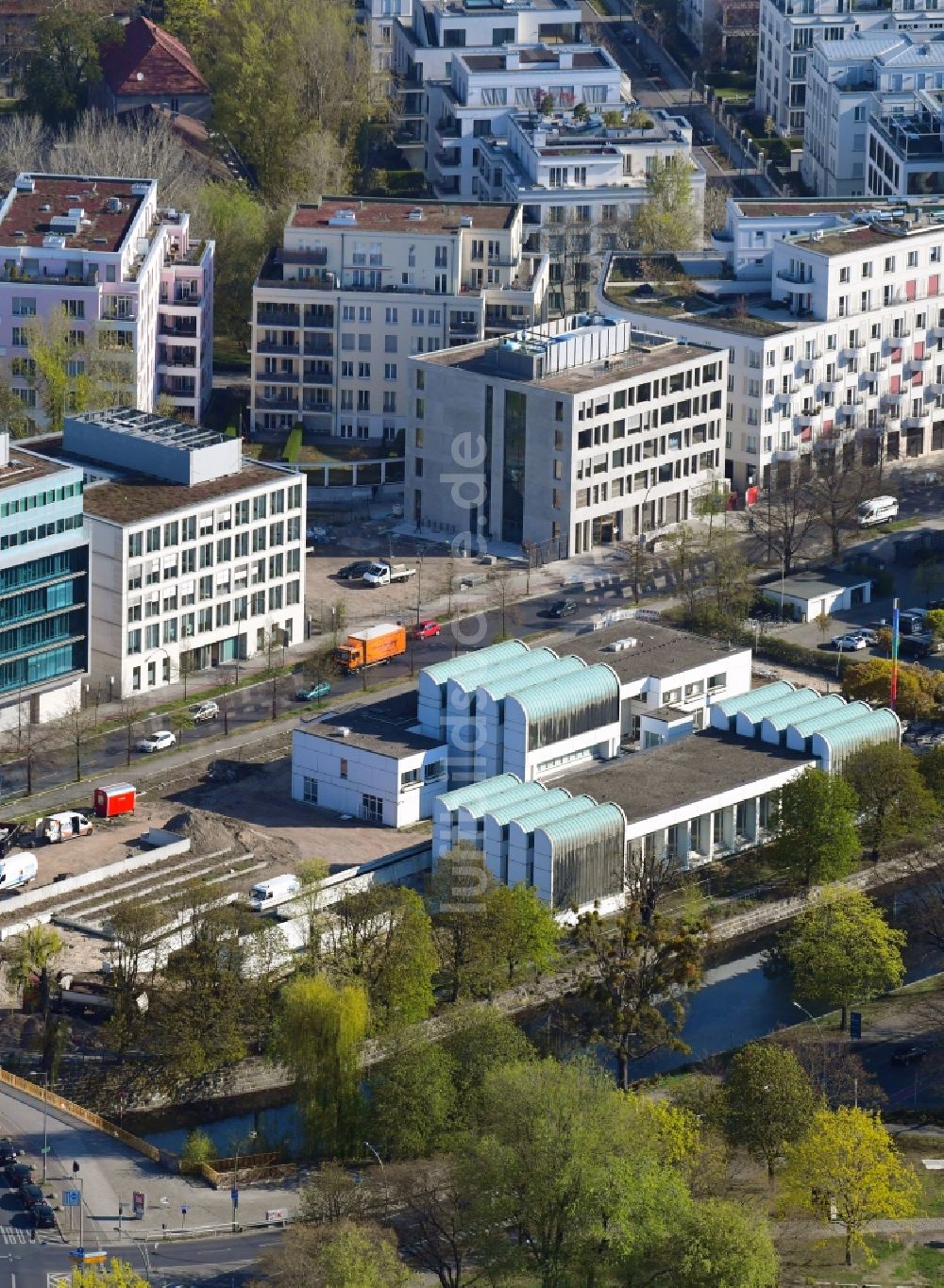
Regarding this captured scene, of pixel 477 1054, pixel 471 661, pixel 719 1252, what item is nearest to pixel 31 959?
pixel 477 1054

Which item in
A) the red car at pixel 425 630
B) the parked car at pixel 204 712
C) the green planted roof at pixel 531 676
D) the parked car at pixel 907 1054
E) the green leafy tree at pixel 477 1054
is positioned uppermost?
the green planted roof at pixel 531 676

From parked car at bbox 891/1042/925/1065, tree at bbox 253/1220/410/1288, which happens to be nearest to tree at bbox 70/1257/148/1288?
tree at bbox 253/1220/410/1288

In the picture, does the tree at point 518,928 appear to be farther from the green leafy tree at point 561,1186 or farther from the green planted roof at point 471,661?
the green leafy tree at point 561,1186

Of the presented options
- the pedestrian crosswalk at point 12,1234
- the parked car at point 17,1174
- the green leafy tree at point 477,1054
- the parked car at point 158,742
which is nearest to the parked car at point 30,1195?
the parked car at point 17,1174

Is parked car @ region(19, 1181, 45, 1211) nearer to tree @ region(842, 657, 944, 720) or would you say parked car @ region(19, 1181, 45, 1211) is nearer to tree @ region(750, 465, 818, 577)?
tree @ region(842, 657, 944, 720)

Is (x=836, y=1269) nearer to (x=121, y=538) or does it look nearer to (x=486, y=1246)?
(x=486, y=1246)

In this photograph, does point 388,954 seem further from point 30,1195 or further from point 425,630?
point 425,630

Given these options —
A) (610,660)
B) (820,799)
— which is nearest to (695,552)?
(610,660)

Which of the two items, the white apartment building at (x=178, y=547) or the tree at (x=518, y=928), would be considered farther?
the white apartment building at (x=178, y=547)
